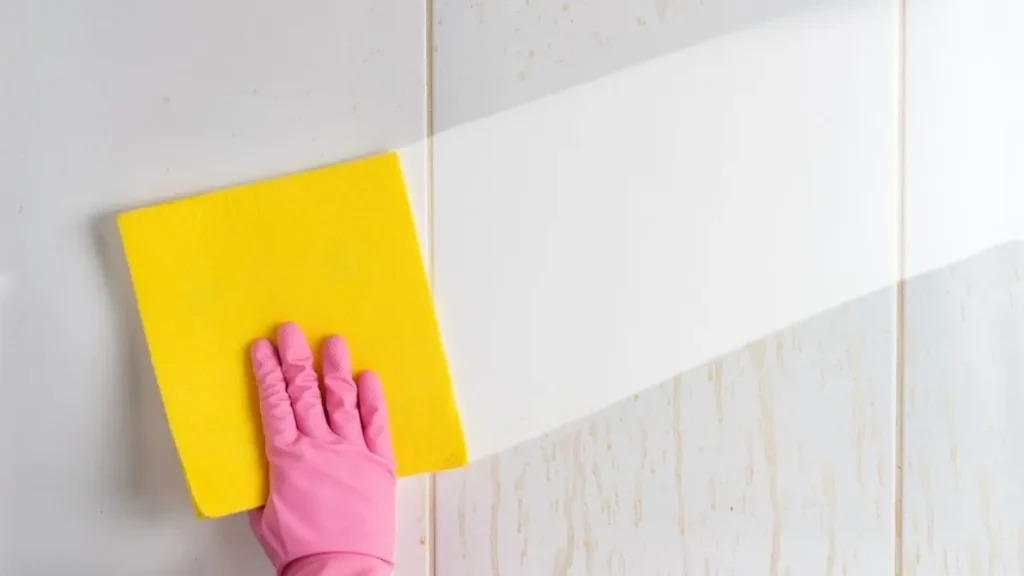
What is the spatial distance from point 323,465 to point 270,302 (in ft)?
0.43

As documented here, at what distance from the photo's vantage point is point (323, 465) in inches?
25.9

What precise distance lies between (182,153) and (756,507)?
0.54 meters

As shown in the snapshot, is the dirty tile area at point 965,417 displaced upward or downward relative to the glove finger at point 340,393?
downward

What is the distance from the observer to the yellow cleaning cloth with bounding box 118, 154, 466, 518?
26.2 inches

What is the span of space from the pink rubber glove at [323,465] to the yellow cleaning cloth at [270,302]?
0.06 ft

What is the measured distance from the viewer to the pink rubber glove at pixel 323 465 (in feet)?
2.14

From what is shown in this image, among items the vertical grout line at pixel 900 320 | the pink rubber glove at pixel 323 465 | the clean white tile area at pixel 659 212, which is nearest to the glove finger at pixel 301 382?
the pink rubber glove at pixel 323 465

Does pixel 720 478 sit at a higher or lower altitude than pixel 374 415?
lower

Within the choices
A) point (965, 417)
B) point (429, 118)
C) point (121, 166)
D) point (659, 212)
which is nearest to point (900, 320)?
point (965, 417)

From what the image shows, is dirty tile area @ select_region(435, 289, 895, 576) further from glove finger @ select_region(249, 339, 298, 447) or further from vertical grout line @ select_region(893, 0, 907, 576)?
glove finger @ select_region(249, 339, 298, 447)

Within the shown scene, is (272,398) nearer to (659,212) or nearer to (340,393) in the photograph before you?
(340,393)

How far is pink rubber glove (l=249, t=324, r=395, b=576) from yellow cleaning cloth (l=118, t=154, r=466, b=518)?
17mm

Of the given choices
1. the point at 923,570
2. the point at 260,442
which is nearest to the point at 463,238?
the point at 260,442

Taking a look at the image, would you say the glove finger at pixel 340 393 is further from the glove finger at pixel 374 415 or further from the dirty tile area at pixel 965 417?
the dirty tile area at pixel 965 417
